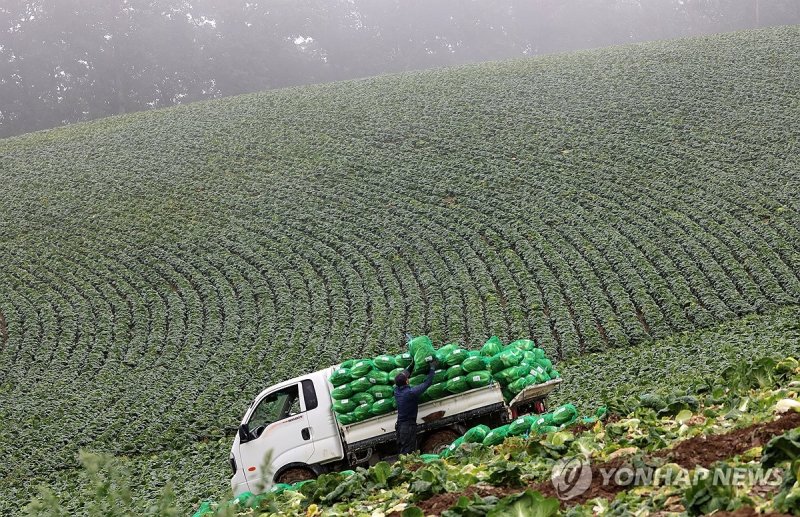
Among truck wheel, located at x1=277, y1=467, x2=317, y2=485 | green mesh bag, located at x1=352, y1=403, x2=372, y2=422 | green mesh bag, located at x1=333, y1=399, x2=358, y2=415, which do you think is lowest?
truck wheel, located at x1=277, y1=467, x2=317, y2=485

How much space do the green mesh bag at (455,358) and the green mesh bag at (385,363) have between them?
31.2 inches

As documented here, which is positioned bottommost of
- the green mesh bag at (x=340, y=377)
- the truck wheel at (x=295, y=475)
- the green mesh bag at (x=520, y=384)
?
the truck wheel at (x=295, y=475)

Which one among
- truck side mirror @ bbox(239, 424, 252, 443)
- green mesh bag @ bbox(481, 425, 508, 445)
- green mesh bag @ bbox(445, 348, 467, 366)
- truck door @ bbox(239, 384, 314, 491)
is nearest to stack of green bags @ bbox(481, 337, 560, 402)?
green mesh bag @ bbox(445, 348, 467, 366)

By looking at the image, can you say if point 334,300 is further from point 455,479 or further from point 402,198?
point 455,479

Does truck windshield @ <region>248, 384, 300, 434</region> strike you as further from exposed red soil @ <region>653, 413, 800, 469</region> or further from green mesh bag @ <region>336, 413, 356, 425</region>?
exposed red soil @ <region>653, 413, 800, 469</region>

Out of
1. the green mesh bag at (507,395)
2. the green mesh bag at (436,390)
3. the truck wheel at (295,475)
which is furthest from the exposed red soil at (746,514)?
the truck wheel at (295,475)

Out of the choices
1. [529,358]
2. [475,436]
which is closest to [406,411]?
[475,436]

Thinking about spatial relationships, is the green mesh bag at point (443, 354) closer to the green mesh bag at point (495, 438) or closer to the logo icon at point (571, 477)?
the green mesh bag at point (495, 438)

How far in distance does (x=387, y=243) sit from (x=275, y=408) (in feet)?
47.7

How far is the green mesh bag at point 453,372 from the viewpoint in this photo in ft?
38.4

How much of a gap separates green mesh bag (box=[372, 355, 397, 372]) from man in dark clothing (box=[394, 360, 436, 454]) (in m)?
0.64

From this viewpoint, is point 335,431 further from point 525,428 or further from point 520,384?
point 525,428

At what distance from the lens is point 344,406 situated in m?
11.8
